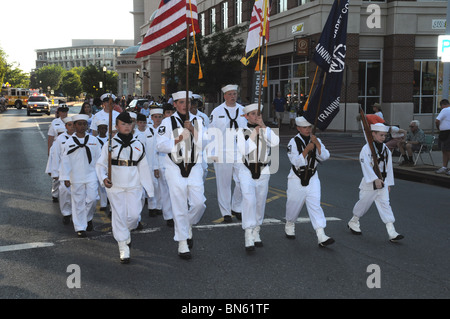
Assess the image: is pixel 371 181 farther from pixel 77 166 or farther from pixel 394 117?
pixel 394 117

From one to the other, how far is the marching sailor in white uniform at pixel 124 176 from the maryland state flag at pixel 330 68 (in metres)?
2.37

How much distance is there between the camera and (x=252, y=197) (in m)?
6.24

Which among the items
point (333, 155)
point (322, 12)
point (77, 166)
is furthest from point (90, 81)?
point (77, 166)

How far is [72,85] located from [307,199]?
553ft

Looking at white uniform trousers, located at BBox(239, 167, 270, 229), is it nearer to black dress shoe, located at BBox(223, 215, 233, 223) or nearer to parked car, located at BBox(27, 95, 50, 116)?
black dress shoe, located at BBox(223, 215, 233, 223)

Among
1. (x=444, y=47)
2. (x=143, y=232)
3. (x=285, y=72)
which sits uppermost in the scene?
(x=285, y=72)

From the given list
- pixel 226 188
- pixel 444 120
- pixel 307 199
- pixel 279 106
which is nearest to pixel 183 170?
pixel 307 199

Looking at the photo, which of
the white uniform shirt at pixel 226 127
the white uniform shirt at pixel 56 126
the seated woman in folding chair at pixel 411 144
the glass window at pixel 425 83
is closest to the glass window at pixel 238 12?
the glass window at pixel 425 83

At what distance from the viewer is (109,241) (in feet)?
22.0

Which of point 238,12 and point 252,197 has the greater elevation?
point 238,12

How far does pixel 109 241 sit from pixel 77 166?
1247 millimetres

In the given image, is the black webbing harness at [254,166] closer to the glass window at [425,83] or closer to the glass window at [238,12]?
the glass window at [425,83]

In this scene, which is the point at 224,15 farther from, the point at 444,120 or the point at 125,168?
the point at 125,168

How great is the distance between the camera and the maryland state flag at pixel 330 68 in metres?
6.86
